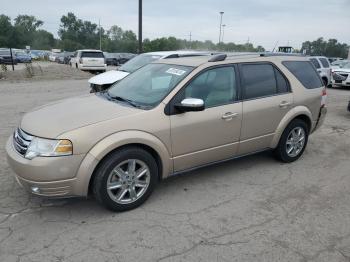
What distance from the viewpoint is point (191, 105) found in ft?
12.6

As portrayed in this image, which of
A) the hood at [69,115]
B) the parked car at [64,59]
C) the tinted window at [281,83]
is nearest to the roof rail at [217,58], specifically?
the tinted window at [281,83]

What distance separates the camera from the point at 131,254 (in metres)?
3.07

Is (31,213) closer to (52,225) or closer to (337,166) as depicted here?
(52,225)

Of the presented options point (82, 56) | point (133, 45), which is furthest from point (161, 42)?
point (82, 56)

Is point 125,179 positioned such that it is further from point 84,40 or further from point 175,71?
point 84,40

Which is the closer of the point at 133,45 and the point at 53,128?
the point at 53,128

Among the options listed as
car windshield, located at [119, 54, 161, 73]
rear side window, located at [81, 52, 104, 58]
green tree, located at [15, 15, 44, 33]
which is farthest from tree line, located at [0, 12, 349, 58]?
car windshield, located at [119, 54, 161, 73]

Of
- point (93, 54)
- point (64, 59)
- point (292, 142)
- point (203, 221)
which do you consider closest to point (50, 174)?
point (203, 221)

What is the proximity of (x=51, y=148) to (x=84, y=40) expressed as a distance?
4641 inches

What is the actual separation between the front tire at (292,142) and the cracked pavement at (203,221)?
28 cm

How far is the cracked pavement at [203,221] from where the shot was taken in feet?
10.2

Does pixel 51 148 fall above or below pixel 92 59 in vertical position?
above

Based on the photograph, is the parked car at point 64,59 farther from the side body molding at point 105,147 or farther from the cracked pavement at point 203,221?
the side body molding at point 105,147

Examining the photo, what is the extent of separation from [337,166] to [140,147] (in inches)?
133
